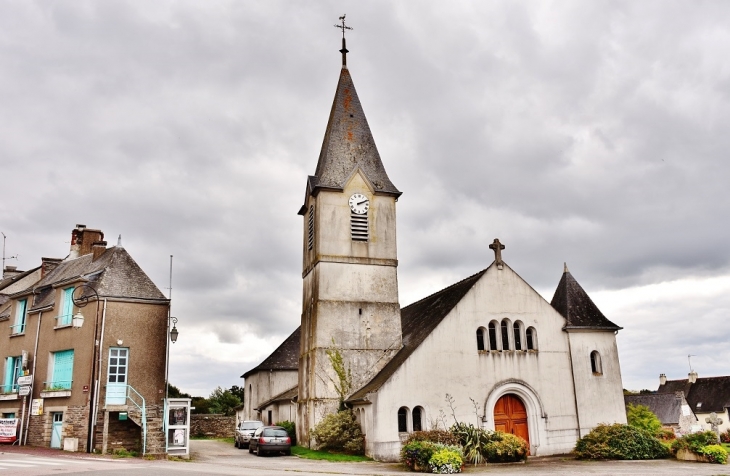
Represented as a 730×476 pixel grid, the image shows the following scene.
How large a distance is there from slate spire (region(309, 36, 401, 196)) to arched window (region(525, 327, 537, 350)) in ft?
31.3

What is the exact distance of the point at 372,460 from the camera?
24.7 m

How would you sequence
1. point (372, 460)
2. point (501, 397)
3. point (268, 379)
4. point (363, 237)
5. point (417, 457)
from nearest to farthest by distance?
1. point (417, 457)
2. point (372, 460)
3. point (501, 397)
4. point (363, 237)
5. point (268, 379)

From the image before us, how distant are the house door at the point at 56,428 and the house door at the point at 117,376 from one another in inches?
118

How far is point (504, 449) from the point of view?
23922mm

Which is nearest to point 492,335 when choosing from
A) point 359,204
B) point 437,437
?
point 437,437

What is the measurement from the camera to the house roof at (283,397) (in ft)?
119

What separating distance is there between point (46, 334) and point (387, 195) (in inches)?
688

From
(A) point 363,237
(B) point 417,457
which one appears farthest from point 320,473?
(A) point 363,237

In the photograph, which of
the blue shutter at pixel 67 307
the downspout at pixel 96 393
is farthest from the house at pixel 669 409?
the blue shutter at pixel 67 307

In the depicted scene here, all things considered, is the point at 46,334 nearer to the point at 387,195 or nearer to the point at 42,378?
the point at 42,378

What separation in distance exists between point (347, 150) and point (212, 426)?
78.4 ft

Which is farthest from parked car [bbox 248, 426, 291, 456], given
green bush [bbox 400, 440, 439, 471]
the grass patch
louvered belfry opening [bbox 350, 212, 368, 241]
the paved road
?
louvered belfry opening [bbox 350, 212, 368, 241]

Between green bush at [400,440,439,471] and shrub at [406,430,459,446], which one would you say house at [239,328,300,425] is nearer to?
shrub at [406,430,459,446]

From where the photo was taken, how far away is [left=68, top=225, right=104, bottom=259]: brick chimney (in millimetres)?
32500
